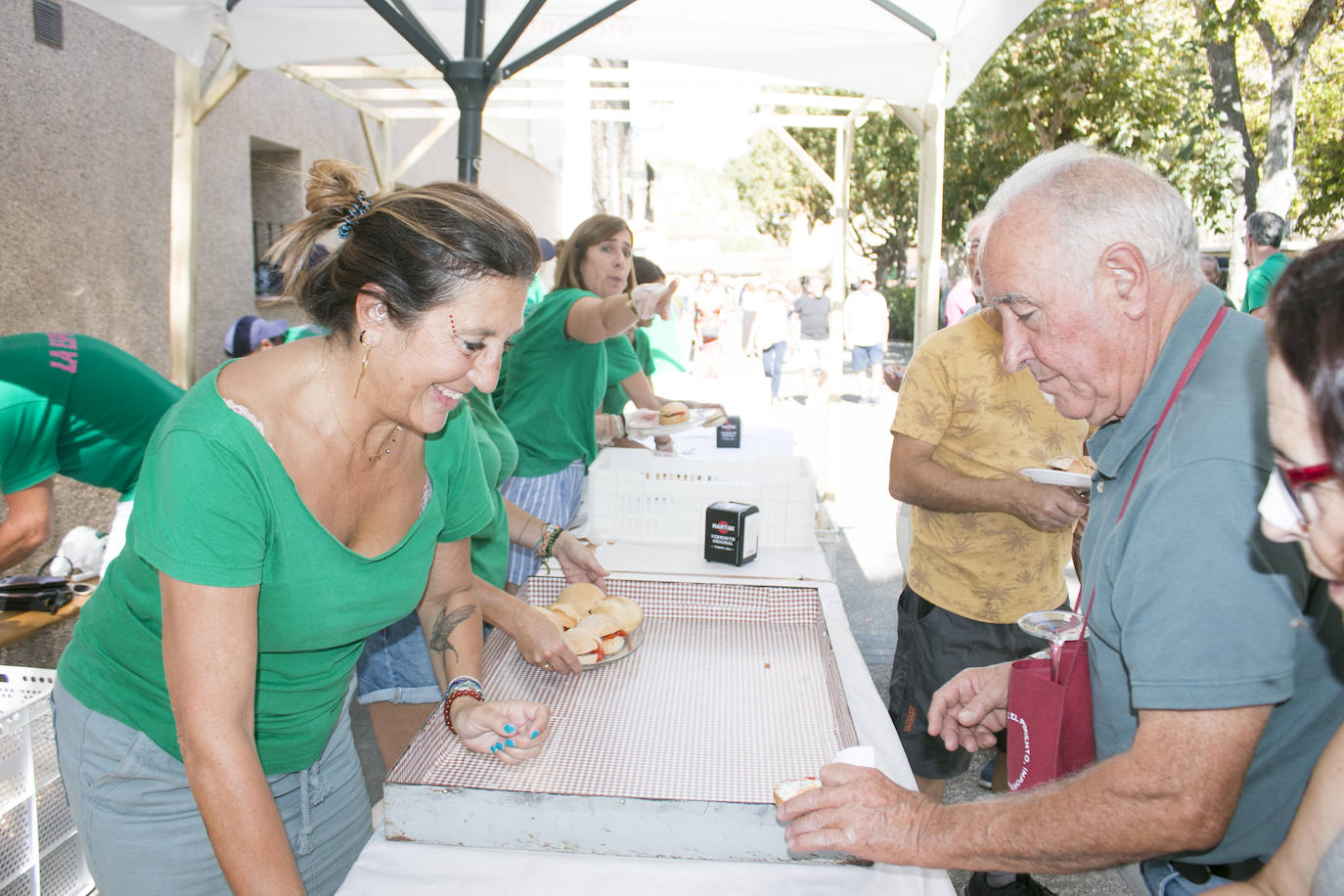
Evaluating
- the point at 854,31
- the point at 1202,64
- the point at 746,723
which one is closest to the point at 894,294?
the point at 1202,64

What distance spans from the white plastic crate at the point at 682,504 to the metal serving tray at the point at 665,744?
524 mm

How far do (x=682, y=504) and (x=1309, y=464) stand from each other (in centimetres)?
210

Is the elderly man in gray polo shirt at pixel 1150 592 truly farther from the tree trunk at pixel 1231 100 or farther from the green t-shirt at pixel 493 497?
the tree trunk at pixel 1231 100

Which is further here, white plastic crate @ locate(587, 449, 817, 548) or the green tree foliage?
the green tree foliage

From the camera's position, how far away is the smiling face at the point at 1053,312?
4.43 ft

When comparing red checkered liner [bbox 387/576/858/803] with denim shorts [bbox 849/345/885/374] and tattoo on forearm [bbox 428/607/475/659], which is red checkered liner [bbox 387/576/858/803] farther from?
denim shorts [bbox 849/345/885/374]

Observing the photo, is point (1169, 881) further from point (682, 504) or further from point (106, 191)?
point (106, 191)

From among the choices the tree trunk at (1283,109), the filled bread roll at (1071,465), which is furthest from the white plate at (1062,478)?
the tree trunk at (1283,109)

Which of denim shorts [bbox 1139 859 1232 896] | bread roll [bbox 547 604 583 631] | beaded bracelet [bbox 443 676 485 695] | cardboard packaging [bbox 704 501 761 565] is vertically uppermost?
cardboard packaging [bbox 704 501 761 565]

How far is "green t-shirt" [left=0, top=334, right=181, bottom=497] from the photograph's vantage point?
240 centimetres

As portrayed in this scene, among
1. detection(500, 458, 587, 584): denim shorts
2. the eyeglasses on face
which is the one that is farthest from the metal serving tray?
detection(500, 458, 587, 584): denim shorts

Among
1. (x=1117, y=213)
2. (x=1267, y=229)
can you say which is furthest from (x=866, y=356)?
(x=1117, y=213)

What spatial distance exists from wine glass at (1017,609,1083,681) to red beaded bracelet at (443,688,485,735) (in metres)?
0.96

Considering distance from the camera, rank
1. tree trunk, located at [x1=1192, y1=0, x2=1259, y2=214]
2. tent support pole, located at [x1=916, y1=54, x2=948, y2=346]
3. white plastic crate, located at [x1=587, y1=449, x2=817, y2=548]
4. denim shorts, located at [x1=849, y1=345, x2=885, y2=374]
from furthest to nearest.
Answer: denim shorts, located at [x1=849, y1=345, x2=885, y2=374] → tree trunk, located at [x1=1192, y1=0, x2=1259, y2=214] → tent support pole, located at [x1=916, y1=54, x2=948, y2=346] → white plastic crate, located at [x1=587, y1=449, x2=817, y2=548]
